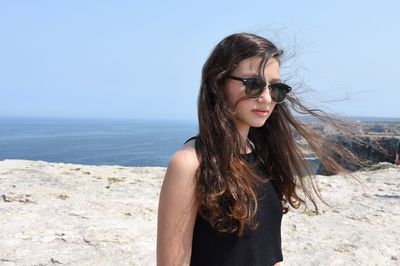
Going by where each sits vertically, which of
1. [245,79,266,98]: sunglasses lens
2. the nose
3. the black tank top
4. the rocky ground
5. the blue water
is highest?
[245,79,266,98]: sunglasses lens

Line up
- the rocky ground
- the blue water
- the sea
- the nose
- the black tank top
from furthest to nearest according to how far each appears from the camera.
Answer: the blue water, the sea, the rocky ground, the nose, the black tank top

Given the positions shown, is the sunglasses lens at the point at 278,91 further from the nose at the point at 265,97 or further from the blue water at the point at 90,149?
the blue water at the point at 90,149

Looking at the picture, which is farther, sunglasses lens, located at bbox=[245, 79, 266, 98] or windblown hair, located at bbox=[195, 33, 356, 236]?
sunglasses lens, located at bbox=[245, 79, 266, 98]

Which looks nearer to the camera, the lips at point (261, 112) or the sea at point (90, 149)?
the lips at point (261, 112)

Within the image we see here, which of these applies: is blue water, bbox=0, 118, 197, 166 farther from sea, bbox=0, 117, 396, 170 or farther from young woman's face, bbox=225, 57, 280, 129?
young woman's face, bbox=225, 57, 280, 129

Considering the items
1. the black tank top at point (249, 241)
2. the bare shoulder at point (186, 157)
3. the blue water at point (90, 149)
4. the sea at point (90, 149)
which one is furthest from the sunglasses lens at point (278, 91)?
the blue water at point (90, 149)

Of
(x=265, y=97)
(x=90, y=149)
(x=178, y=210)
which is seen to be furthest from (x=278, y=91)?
(x=90, y=149)

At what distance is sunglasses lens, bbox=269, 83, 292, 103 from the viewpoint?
7.19 ft

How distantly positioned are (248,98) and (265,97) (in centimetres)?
10

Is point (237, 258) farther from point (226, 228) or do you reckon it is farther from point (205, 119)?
point (205, 119)

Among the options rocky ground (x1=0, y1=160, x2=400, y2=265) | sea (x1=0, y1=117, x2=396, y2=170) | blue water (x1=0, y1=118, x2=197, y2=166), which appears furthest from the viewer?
blue water (x1=0, y1=118, x2=197, y2=166)

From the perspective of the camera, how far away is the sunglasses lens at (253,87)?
2.06 m

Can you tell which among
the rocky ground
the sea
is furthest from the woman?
the rocky ground

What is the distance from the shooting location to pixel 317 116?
2.97 metres
